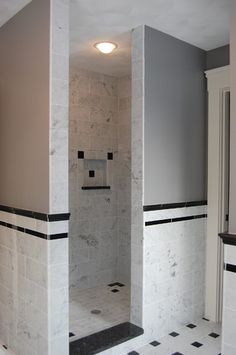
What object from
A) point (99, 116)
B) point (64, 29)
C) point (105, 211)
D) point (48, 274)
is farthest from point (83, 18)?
point (105, 211)

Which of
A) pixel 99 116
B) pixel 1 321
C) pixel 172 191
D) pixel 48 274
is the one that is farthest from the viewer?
pixel 99 116

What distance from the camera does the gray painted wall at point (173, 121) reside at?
8.36 ft

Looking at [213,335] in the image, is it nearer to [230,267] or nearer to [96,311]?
[96,311]

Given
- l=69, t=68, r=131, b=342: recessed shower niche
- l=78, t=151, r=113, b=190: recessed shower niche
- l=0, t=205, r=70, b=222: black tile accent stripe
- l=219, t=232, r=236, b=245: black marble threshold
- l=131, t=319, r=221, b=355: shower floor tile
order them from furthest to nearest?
l=78, t=151, r=113, b=190: recessed shower niche → l=69, t=68, r=131, b=342: recessed shower niche → l=131, t=319, r=221, b=355: shower floor tile → l=0, t=205, r=70, b=222: black tile accent stripe → l=219, t=232, r=236, b=245: black marble threshold

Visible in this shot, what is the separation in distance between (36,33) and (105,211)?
216 cm

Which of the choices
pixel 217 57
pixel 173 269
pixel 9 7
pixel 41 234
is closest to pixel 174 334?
pixel 173 269

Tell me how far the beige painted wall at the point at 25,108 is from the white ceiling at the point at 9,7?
1.2 inches

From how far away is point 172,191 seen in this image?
2725mm

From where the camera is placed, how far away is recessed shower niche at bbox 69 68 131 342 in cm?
356

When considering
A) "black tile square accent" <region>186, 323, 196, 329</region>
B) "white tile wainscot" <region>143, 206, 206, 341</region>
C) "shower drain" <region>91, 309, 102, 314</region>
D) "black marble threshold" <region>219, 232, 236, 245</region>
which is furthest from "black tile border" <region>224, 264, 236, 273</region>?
"shower drain" <region>91, 309, 102, 314</region>

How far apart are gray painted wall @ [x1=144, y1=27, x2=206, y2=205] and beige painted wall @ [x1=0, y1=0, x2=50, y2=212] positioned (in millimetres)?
801

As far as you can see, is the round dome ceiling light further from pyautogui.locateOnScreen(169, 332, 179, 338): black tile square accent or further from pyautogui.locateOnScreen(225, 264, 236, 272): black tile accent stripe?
pyautogui.locateOnScreen(169, 332, 179, 338): black tile square accent

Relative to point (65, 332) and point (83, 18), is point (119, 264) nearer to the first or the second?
point (65, 332)

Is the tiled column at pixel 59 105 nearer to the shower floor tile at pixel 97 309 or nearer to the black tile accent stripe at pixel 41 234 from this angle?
the black tile accent stripe at pixel 41 234
